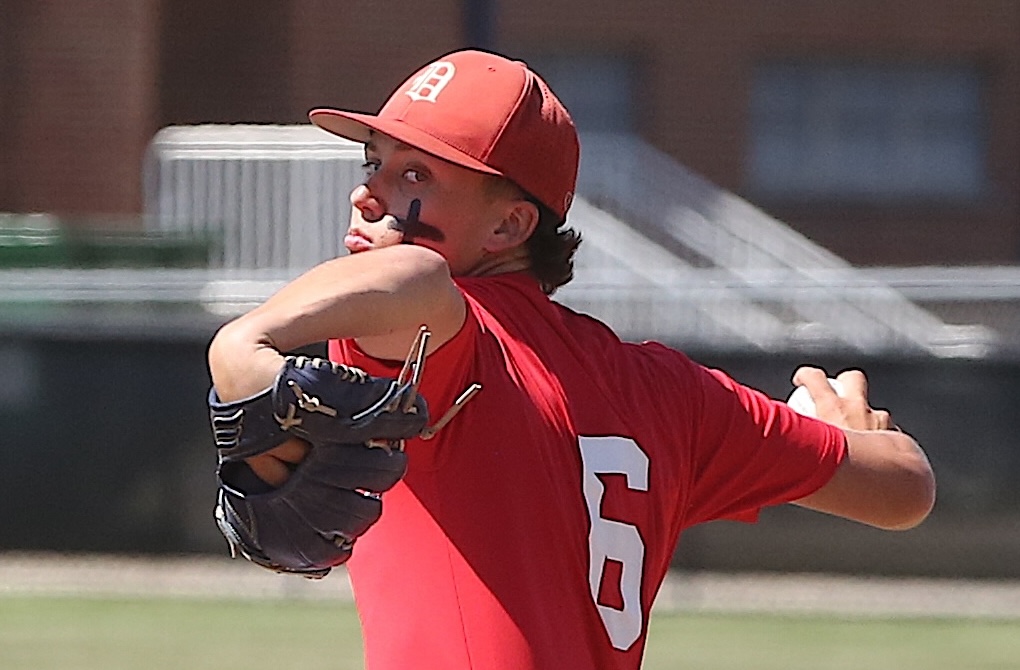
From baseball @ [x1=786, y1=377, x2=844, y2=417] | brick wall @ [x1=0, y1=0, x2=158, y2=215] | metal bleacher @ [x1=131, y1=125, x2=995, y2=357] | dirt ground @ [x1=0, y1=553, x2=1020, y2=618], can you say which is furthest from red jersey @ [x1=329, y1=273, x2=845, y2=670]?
brick wall @ [x1=0, y1=0, x2=158, y2=215]

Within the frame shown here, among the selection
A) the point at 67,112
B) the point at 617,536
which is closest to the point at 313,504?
the point at 617,536

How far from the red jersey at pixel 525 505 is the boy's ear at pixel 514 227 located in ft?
0.17

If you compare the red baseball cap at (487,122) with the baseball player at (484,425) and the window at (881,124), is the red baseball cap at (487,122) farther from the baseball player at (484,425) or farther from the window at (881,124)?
the window at (881,124)

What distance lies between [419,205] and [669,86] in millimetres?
15487

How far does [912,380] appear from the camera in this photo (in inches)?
399

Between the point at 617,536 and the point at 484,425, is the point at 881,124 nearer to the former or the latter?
the point at 617,536

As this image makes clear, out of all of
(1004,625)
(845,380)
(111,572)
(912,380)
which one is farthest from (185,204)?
(845,380)

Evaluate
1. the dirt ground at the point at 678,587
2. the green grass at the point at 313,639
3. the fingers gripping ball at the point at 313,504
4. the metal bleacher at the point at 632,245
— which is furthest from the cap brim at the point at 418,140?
the metal bleacher at the point at 632,245

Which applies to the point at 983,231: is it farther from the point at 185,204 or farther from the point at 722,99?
the point at 185,204

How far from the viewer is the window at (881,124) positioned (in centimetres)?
1797

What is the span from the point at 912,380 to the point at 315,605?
3253 mm

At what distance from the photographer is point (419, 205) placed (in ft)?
8.03

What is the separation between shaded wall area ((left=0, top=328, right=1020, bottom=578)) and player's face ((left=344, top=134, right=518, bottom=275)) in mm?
7469

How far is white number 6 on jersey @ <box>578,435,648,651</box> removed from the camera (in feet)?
8.34
